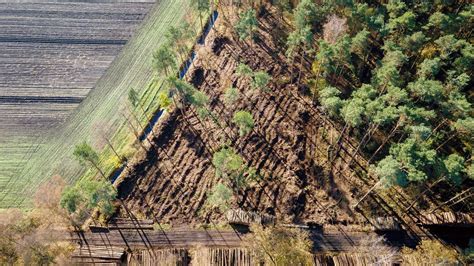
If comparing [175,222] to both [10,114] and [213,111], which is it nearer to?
[213,111]

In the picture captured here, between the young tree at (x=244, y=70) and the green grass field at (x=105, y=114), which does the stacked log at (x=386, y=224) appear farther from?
the green grass field at (x=105, y=114)

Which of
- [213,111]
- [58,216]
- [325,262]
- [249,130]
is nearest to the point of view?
[325,262]

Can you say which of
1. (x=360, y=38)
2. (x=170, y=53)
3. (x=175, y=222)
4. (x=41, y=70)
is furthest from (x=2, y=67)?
(x=360, y=38)

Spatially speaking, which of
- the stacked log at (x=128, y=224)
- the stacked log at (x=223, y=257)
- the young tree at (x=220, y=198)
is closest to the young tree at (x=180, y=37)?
the young tree at (x=220, y=198)

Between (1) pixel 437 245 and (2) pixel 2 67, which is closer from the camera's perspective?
(1) pixel 437 245

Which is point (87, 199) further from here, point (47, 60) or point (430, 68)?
point (430, 68)

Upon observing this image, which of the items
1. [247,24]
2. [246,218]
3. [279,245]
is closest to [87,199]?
[246,218]

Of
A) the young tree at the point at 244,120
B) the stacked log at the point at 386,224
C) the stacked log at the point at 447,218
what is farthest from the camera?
the young tree at the point at 244,120
